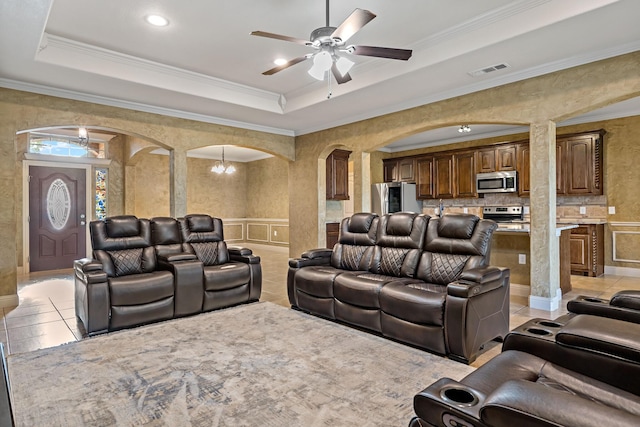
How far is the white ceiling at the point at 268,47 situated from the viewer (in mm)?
3309

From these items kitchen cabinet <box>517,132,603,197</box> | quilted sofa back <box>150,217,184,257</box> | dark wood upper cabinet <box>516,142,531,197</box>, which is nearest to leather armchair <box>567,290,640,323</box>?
quilted sofa back <box>150,217,184,257</box>

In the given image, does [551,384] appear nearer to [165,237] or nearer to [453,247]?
[453,247]

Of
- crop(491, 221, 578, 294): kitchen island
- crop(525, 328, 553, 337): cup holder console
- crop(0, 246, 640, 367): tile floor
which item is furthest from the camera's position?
crop(491, 221, 578, 294): kitchen island

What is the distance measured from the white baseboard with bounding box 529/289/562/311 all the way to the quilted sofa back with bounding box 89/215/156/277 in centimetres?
464

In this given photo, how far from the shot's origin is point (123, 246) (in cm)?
439

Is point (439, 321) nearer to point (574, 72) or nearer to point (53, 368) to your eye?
point (53, 368)

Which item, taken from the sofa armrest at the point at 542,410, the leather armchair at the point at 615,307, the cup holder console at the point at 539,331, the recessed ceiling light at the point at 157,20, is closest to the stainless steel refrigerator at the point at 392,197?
the recessed ceiling light at the point at 157,20

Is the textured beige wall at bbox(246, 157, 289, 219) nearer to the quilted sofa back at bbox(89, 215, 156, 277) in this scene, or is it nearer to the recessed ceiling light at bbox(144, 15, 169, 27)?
the quilted sofa back at bbox(89, 215, 156, 277)

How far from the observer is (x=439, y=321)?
291 cm

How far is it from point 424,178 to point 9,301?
796cm

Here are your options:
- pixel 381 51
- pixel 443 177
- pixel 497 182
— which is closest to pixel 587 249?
pixel 497 182

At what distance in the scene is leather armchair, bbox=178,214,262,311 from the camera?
4336 mm

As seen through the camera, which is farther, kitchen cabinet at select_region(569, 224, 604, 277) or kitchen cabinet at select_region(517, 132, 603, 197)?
kitchen cabinet at select_region(517, 132, 603, 197)

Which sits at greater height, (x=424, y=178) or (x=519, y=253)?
(x=424, y=178)
